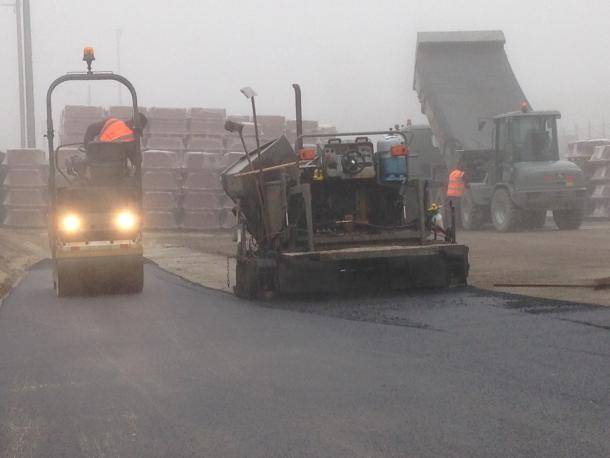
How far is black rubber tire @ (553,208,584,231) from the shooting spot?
947 inches

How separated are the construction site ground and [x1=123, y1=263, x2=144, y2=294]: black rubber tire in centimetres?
127

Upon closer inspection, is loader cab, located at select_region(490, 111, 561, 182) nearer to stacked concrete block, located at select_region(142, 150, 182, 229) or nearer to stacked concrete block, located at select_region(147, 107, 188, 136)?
stacked concrete block, located at select_region(142, 150, 182, 229)

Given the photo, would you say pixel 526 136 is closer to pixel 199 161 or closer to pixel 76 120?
pixel 199 161

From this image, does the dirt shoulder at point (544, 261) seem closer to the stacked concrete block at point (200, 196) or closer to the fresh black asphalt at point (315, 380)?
the fresh black asphalt at point (315, 380)

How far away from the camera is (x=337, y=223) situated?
40.0ft

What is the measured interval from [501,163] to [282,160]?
11.9 meters

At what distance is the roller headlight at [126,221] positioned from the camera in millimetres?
12672

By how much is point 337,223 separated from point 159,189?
59.0 feet

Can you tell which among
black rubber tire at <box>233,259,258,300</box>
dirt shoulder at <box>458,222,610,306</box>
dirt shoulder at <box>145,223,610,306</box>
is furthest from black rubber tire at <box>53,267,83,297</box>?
dirt shoulder at <box>458,222,610,306</box>

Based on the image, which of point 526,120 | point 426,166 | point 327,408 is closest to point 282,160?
point 327,408

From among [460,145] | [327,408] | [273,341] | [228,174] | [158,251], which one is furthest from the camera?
[460,145]

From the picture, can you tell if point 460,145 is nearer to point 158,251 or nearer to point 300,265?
point 158,251

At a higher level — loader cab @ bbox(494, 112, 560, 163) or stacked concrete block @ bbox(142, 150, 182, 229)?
loader cab @ bbox(494, 112, 560, 163)

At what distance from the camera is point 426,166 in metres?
25.8
